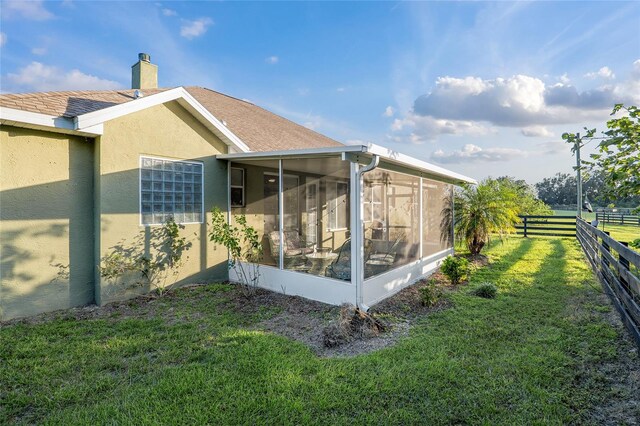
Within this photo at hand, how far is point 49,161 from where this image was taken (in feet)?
17.8

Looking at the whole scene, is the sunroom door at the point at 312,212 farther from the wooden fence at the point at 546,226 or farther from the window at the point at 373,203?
the wooden fence at the point at 546,226

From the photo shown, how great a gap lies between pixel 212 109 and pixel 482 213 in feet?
31.9

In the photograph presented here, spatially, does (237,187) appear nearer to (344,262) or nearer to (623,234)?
(344,262)

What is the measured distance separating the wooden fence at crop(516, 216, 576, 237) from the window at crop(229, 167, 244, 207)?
16469 millimetres

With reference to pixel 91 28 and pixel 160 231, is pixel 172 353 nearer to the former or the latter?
pixel 160 231

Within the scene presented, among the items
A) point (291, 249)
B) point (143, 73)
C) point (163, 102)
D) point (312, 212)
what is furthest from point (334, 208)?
point (143, 73)

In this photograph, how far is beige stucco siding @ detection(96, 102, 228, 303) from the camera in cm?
584

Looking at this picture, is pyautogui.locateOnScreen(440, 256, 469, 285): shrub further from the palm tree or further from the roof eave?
the roof eave

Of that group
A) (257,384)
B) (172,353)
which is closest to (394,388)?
(257,384)

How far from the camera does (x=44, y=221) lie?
212 inches

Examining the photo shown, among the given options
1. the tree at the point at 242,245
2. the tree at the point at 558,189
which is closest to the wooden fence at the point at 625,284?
the tree at the point at 242,245

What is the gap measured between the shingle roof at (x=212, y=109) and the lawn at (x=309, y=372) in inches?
138

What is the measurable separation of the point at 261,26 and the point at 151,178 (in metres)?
7.78

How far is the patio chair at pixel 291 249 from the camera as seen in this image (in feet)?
21.9
